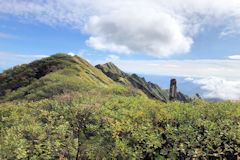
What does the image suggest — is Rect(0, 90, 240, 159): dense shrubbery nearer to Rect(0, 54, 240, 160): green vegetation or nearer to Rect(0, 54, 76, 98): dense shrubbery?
Rect(0, 54, 240, 160): green vegetation

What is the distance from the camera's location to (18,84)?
114ft

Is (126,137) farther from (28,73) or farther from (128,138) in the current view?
(28,73)

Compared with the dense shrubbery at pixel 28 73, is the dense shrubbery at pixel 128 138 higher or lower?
lower

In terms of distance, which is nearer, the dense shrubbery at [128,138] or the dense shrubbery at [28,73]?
the dense shrubbery at [128,138]

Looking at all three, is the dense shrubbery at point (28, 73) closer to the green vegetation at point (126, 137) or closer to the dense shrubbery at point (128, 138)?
the green vegetation at point (126, 137)

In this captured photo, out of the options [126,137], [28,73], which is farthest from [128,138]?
[28,73]

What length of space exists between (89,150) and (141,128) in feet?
7.19

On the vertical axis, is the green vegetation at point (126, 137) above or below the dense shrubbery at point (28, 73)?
below

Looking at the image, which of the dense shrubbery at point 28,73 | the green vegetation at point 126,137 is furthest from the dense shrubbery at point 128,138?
the dense shrubbery at point 28,73

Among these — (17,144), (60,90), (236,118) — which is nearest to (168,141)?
(236,118)

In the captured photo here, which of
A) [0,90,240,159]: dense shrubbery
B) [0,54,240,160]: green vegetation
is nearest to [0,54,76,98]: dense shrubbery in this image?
[0,54,240,160]: green vegetation

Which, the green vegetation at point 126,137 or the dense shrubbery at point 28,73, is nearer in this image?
the green vegetation at point 126,137

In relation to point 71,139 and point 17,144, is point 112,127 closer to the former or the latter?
point 71,139

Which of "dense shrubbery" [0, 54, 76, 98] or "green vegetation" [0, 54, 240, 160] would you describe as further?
"dense shrubbery" [0, 54, 76, 98]
